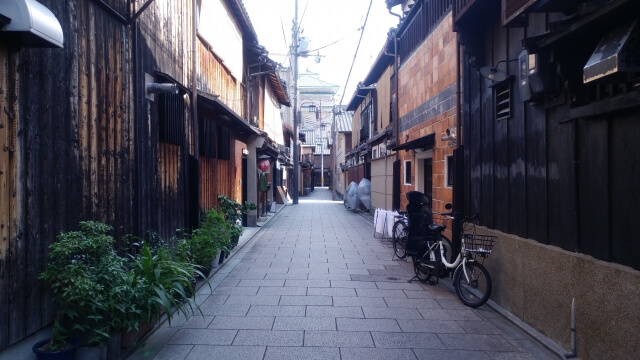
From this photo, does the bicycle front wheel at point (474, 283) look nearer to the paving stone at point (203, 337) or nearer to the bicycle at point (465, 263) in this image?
the bicycle at point (465, 263)

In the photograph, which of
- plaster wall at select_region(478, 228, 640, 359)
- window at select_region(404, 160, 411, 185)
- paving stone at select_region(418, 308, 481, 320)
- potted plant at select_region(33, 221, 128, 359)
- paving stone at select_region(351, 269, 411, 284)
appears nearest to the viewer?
plaster wall at select_region(478, 228, 640, 359)

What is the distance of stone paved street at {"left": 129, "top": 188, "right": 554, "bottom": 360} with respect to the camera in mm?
5230

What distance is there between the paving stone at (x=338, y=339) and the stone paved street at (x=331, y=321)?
0.5 inches

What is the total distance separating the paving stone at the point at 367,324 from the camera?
19.7ft

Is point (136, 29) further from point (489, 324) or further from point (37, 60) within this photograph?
point (489, 324)

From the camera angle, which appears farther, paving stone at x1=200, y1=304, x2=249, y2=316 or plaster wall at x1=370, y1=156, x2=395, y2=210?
plaster wall at x1=370, y1=156, x2=395, y2=210

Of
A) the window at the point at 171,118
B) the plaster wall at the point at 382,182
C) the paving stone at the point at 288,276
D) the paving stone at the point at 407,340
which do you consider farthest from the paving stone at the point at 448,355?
the plaster wall at the point at 382,182

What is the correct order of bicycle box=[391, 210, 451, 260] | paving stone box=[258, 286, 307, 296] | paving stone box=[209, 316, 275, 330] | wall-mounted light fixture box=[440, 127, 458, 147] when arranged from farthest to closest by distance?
bicycle box=[391, 210, 451, 260] < wall-mounted light fixture box=[440, 127, 458, 147] < paving stone box=[258, 286, 307, 296] < paving stone box=[209, 316, 275, 330]

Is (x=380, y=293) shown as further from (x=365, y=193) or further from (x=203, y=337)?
(x=365, y=193)

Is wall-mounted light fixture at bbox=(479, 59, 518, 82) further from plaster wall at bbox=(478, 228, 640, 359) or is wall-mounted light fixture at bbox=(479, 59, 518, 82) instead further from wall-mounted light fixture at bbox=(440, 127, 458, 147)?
wall-mounted light fixture at bbox=(440, 127, 458, 147)

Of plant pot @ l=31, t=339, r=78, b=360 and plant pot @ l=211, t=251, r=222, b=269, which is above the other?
plant pot @ l=31, t=339, r=78, b=360

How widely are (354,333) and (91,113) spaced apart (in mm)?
4025

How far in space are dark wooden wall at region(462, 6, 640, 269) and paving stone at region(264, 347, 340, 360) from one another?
271 cm

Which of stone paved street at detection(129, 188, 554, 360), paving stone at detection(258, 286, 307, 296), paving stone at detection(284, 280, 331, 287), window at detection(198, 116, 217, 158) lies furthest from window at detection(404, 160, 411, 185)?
paving stone at detection(258, 286, 307, 296)
